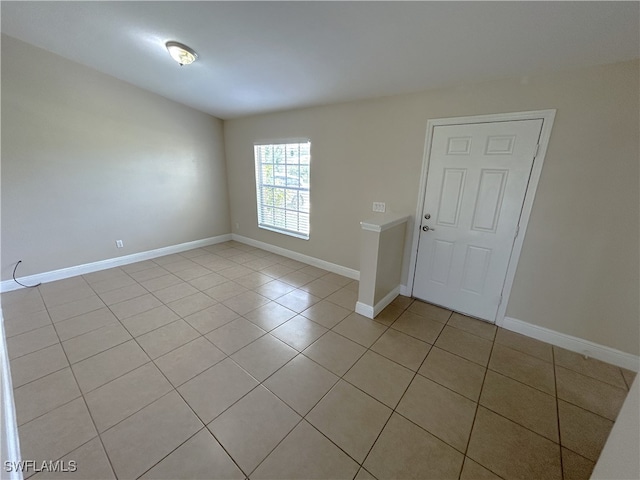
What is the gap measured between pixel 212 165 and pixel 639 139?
5.30 m

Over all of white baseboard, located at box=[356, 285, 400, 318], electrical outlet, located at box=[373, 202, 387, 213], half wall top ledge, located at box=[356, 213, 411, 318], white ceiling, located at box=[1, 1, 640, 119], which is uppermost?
white ceiling, located at box=[1, 1, 640, 119]

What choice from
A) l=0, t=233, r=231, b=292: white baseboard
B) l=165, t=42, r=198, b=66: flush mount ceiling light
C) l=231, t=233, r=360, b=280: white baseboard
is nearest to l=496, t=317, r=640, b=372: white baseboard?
l=231, t=233, r=360, b=280: white baseboard

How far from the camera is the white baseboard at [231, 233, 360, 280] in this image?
3.66 metres

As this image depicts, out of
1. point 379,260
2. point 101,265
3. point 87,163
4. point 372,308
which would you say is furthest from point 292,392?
point 87,163

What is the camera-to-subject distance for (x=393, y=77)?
2418 mm

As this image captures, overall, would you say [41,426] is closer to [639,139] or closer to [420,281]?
[420,281]

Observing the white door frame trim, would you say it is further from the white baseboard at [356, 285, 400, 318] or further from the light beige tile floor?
the white baseboard at [356, 285, 400, 318]

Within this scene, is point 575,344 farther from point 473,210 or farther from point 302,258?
point 302,258

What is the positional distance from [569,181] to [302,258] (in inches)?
129

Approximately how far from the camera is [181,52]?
242 cm

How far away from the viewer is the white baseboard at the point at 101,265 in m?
3.09

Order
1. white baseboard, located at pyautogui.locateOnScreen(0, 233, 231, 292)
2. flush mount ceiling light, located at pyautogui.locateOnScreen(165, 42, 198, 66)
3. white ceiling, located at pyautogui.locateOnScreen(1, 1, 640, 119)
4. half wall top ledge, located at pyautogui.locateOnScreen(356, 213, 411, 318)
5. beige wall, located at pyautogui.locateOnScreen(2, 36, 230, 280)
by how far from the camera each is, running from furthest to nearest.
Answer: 1. white baseboard, located at pyautogui.locateOnScreen(0, 233, 231, 292)
2. beige wall, located at pyautogui.locateOnScreen(2, 36, 230, 280)
3. half wall top ledge, located at pyautogui.locateOnScreen(356, 213, 411, 318)
4. flush mount ceiling light, located at pyautogui.locateOnScreen(165, 42, 198, 66)
5. white ceiling, located at pyautogui.locateOnScreen(1, 1, 640, 119)

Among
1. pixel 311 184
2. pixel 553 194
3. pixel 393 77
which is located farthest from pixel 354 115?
pixel 553 194

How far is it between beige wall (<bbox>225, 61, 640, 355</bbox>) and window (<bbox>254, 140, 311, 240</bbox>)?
1.10 metres
